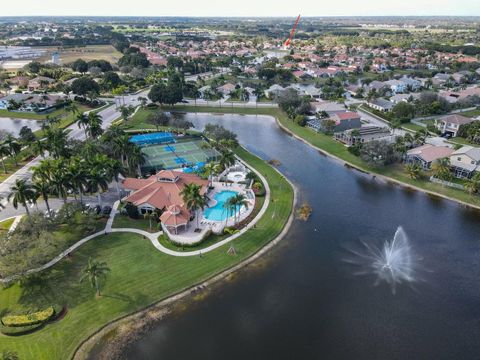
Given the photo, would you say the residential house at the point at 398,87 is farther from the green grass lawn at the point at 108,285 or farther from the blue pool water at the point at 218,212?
the green grass lawn at the point at 108,285

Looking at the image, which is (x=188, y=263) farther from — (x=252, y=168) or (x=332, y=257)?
(x=252, y=168)

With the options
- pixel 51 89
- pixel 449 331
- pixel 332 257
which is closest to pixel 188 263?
pixel 332 257

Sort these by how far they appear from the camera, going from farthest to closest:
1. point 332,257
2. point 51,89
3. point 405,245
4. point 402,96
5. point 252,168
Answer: point 51,89 < point 402,96 < point 252,168 < point 405,245 < point 332,257

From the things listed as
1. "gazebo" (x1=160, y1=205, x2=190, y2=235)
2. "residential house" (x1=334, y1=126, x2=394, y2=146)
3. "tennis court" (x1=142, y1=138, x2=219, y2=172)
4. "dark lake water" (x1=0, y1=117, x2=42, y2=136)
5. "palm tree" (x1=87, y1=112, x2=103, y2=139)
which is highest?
"palm tree" (x1=87, y1=112, x2=103, y2=139)

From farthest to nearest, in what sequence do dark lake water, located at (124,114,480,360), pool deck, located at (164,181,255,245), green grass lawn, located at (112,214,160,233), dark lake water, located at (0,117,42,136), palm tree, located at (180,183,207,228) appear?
dark lake water, located at (0,117,42,136) → green grass lawn, located at (112,214,160,233) → palm tree, located at (180,183,207,228) → pool deck, located at (164,181,255,245) → dark lake water, located at (124,114,480,360)

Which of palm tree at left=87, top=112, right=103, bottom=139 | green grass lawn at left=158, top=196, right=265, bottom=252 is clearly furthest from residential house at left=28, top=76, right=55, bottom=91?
green grass lawn at left=158, top=196, right=265, bottom=252

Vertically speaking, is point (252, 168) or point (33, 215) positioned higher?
point (33, 215)

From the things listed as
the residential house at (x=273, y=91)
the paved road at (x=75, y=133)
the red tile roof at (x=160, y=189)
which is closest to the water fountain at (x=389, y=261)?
the red tile roof at (x=160, y=189)

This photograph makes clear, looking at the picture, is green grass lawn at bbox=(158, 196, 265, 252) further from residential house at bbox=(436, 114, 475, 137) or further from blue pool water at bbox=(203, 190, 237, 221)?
residential house at bbox=(436, 114, 475, 137)
